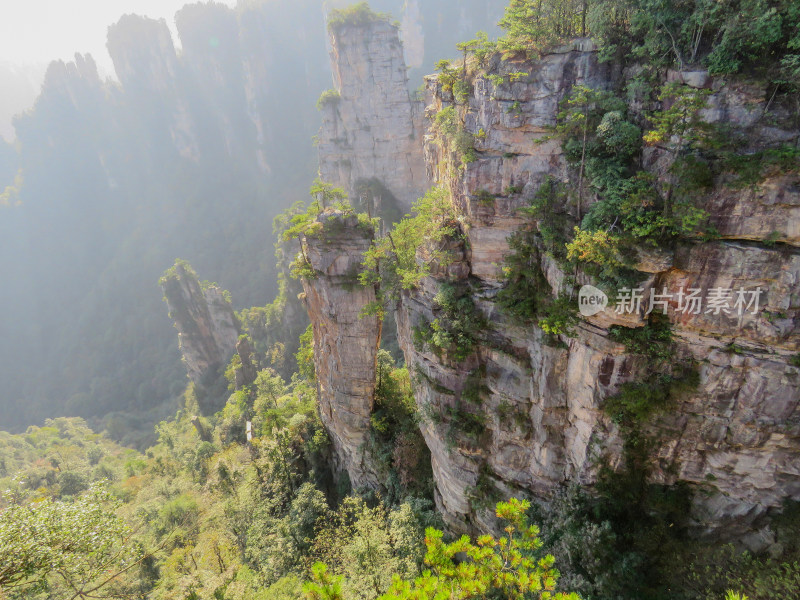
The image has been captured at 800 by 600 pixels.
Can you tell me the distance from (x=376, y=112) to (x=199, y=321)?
99.5ft

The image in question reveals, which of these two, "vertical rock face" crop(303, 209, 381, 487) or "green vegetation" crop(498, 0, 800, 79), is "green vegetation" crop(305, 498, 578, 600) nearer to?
"green vegetation" crop(498, 0, 800, 79)

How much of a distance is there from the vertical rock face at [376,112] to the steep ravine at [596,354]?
2515 centimetres

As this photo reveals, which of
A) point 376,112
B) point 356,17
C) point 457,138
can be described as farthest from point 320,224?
point 356,17

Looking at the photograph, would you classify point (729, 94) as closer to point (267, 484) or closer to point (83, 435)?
point (267, 484)

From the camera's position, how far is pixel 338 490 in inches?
879

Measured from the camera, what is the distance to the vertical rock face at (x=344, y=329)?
17188 millimetres

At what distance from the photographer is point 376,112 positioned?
130 ft

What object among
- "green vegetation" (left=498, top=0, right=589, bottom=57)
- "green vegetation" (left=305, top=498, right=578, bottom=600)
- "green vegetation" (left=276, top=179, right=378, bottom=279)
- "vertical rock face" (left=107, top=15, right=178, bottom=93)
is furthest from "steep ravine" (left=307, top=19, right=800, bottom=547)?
"vertical rock face" (left=107, top=15, right=178, bottom=93)

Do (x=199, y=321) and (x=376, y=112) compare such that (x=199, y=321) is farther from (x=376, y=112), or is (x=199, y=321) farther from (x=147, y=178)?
(x=147, y=178)

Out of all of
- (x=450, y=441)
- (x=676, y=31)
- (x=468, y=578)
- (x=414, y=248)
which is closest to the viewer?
(x=468, y=578)

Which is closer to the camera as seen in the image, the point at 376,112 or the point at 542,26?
the point at 542,26

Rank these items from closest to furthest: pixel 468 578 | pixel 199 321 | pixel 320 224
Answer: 1. pixel 468 578
2. pixel 320 224
3. pixel 199 321

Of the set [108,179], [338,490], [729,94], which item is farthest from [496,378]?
[108,179]

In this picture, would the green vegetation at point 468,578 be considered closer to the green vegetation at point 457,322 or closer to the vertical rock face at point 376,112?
the green vegetation at point 457,322
